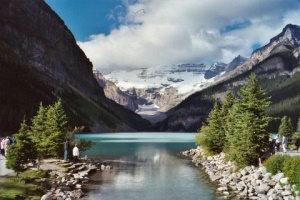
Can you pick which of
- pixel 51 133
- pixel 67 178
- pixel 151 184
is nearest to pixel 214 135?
pixel 151 184

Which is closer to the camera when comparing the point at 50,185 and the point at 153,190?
the point at 50,185

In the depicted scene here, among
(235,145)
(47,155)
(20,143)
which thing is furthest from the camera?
(47,155)

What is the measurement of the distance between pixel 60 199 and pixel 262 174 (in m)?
23.1

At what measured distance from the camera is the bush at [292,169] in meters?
36.1

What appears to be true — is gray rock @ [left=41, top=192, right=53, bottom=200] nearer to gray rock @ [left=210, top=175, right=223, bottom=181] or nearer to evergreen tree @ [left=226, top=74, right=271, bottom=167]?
gray rock @ [left=210, top=175, right=223, bottom=181]

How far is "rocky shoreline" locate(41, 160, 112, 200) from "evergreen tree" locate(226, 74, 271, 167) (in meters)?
20.8

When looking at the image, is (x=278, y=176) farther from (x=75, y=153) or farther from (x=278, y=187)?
(x=75, y=153)

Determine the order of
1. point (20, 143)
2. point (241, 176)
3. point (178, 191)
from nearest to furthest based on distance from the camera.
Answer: point (20, 143) < point (178, 191) < point (241, 176)

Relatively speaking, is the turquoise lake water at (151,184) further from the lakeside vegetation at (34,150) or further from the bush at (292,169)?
the bush at (292,169)

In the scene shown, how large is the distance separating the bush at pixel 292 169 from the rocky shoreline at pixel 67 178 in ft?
68.2

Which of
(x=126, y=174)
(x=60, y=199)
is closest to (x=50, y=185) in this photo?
(x=60, y=199)

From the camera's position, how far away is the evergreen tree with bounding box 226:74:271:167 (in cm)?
5084

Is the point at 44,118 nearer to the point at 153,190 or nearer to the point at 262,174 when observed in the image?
the point at 153,190

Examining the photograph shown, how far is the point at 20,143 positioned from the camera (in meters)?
38.1
